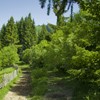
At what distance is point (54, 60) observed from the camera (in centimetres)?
3462

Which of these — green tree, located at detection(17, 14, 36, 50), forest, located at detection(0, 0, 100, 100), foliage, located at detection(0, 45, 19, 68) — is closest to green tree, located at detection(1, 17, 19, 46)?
forest, located at detection(0, 0, 100, 100)

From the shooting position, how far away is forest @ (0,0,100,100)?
38.1 feet

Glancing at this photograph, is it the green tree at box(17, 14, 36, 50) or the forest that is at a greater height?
the green tree at box(17, 14, 36, 50)

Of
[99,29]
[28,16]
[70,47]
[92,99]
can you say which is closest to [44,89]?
[70,47]

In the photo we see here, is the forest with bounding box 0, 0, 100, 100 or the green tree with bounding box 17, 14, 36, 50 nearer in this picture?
the forest with bounding box 0, 0, 100, 100

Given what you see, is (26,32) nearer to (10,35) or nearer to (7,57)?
(10,35)

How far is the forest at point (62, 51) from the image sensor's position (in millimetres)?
11601

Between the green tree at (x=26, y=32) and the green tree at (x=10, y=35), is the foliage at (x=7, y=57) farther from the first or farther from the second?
the green tree at (x=26, y=32)

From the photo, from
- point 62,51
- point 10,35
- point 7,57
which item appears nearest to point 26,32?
point 10,35

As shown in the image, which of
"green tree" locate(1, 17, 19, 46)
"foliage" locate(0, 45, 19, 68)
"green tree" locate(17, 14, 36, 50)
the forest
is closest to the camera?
the forest

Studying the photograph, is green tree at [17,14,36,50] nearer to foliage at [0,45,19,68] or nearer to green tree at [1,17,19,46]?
green tree at [1,17,19,46]

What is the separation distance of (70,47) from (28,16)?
270 feet

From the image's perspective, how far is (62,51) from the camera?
28.9m

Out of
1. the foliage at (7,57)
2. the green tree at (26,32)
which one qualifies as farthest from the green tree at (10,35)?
the foliage at (7,57)
